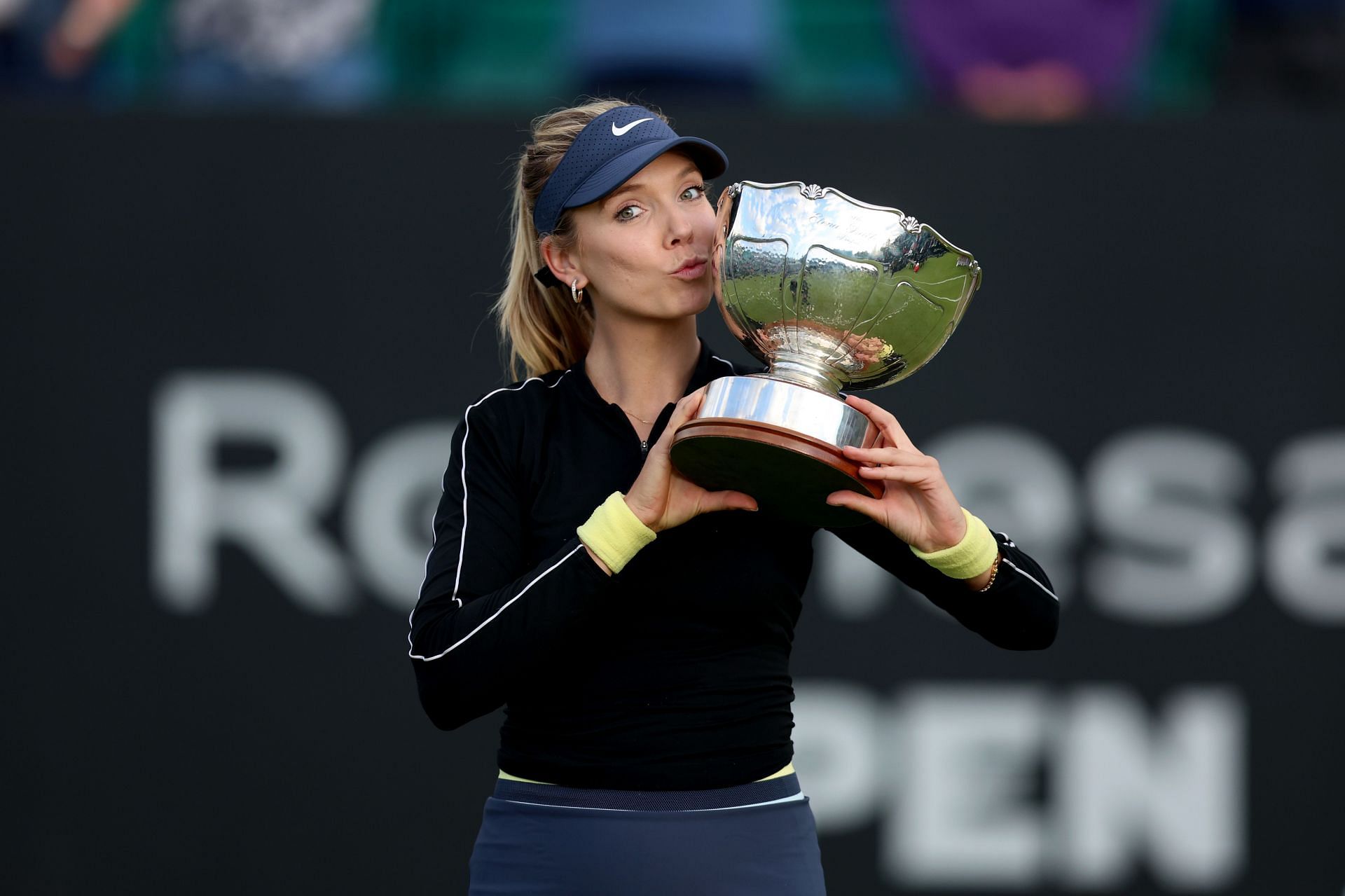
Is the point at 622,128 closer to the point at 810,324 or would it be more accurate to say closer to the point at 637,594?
the point at 810,324

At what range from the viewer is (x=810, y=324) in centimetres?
147

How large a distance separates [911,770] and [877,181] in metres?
1.23

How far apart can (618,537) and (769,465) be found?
149 mm

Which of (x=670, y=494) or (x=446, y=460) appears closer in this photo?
(x=670, y=494)

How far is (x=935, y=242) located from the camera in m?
1.42

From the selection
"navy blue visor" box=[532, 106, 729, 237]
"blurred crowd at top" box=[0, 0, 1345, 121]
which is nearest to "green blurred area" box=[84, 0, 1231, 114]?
"blurred crowd at top" box=[0, 0, 1345, 121]

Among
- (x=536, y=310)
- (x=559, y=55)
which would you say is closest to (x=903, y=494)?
(x=536, y=310)

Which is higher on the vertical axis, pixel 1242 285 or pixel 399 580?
pixel 1242 285

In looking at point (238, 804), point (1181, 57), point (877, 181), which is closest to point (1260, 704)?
point (877, 181)

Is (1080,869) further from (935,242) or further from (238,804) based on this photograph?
(935,242)

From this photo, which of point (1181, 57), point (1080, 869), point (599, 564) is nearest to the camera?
point (599, 564)

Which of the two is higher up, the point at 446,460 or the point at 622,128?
the point at 622,128

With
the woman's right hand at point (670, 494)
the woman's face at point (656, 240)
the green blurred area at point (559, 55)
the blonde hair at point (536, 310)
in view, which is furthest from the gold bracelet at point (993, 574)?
the green blurred area at point (559, 55)

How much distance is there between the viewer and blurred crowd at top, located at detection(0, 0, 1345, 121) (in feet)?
12.0
